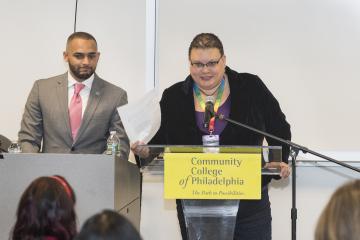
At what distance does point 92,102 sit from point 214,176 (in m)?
1.26

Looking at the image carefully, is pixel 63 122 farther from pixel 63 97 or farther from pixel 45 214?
pixel 45 214

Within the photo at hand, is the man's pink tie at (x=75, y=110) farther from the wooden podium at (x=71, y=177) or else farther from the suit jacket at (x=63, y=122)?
the wooden podium at (x=71, y=177)

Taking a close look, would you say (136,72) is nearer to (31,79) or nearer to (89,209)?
(31,79)

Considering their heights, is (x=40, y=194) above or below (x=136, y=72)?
below

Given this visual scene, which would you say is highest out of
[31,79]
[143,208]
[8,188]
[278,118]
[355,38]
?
[355,38]

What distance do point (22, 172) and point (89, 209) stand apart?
39cm

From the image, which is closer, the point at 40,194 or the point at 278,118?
the point at 40,194

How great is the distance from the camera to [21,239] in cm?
207

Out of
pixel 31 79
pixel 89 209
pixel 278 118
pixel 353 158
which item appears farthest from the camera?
pixel 31 79

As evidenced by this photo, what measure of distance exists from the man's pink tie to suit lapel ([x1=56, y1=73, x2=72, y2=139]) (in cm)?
3

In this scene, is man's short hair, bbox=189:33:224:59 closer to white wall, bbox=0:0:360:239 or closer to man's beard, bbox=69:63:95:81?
man's beard, bbox=69:63:95:81

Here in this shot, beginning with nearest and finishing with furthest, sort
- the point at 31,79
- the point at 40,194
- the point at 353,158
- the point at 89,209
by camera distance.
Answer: the point at 40,194 → the point at 89,209 → the point at 353,158 → the point at 31,79

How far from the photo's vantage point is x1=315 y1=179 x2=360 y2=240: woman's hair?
1.60 metres

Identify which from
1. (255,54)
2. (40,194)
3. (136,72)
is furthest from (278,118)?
(40,194)
